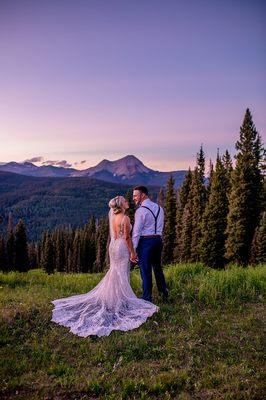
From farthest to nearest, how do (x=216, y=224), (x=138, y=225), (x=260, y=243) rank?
(x=216, y=224) → (x=260, y=243) → (x=138, y=225)

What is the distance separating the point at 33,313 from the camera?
396 inches

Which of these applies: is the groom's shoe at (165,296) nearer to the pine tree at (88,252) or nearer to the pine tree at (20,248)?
the pine tree at (20,248)

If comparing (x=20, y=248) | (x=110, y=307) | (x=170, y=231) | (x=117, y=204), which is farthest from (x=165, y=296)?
(x=20, y=248)

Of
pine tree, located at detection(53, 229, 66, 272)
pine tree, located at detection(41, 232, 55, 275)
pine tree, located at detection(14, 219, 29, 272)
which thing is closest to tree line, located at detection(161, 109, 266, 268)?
pine tree, located at detection(14, 219, 29, 272)

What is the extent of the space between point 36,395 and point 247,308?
19.9 ft

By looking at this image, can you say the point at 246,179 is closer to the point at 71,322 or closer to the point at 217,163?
the point at 217,163

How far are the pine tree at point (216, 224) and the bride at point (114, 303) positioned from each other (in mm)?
42200

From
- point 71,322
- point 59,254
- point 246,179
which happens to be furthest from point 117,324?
point 59,254

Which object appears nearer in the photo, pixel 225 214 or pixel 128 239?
pixel 128 239

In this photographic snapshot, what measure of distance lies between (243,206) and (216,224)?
8.06 metres

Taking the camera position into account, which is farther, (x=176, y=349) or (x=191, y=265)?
(x=191, y=265)

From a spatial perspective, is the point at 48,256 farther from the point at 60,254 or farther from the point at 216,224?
the point at 216,224

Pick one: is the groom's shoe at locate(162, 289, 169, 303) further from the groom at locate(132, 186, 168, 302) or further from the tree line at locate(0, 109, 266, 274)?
the tree line at locate(0, 109, 266, 274)

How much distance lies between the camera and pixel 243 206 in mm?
45625
